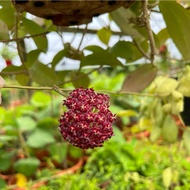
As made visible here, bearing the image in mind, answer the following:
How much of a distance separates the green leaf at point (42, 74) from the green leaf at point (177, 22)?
0.23 metres

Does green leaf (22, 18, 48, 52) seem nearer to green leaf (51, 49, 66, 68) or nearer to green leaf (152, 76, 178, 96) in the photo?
green leaf (51, 49, 66, 68)

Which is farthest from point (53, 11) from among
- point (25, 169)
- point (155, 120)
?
point (25, 169)

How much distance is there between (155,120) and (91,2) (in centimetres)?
48

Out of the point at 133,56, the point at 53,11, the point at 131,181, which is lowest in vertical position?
the point at 131,181

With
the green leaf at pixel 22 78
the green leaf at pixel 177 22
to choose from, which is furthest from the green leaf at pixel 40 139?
the green leaf at pixel 177 22

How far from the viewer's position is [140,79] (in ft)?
2.50

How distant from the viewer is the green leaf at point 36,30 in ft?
2.25

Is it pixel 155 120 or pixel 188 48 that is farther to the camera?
pixel 155 120

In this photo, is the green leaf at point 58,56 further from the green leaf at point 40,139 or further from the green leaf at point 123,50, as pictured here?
the green leaf at point 40,139

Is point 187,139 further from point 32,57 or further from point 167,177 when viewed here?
point 32,57

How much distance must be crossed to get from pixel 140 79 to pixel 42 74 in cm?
17

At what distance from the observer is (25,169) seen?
1263 mm

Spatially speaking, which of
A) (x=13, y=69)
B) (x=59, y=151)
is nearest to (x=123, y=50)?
(x=13, y=69)

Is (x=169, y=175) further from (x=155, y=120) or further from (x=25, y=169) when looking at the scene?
(x=25, y=169)
